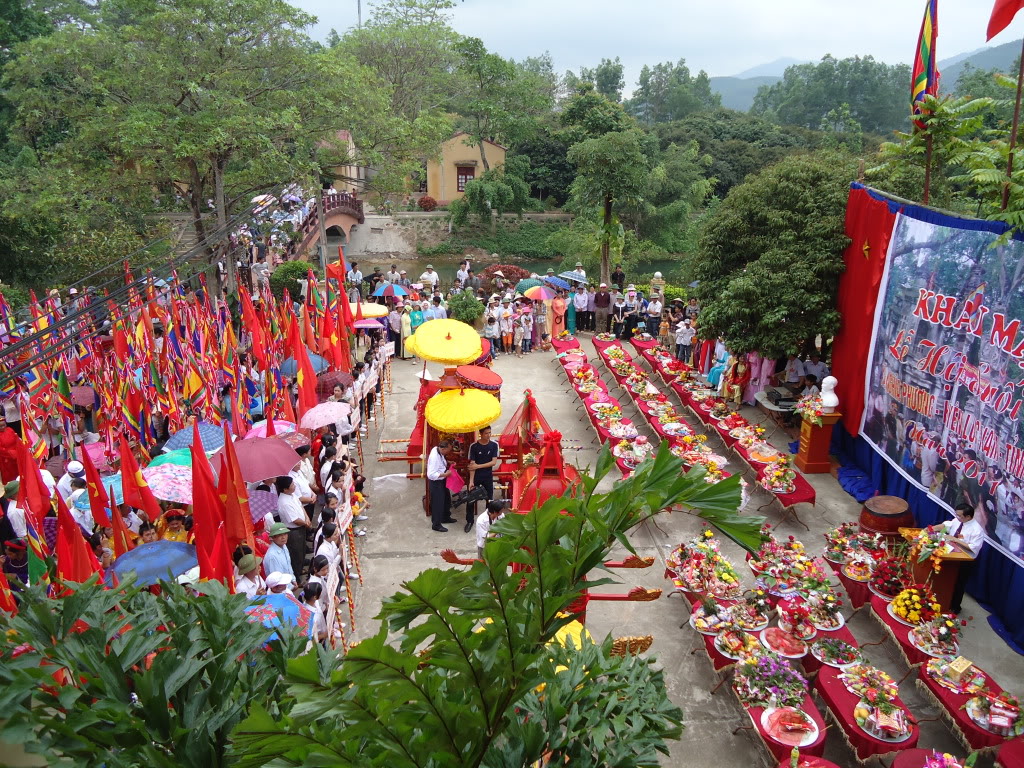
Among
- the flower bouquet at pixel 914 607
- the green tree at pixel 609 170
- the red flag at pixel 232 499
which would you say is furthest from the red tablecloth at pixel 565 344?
the red flag at pixel 232 499

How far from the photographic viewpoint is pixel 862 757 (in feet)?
18.7

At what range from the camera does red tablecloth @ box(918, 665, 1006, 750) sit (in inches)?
223

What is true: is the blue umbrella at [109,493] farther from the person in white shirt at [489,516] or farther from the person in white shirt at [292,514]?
the person in white shirt at [489,516]

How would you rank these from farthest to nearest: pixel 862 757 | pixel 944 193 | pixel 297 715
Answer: pixel 944 193 < pixel 862 757 < pixel 297 715

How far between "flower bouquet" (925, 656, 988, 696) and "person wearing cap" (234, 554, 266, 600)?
221 inches

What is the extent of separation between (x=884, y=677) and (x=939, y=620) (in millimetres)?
1130

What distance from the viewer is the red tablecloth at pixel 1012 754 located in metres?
5.24

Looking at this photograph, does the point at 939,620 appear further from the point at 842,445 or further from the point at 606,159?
the point at 606,159

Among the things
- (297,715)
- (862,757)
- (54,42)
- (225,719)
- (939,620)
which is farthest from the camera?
(54,42)

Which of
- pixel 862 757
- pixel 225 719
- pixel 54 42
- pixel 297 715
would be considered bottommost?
pixel 862 757

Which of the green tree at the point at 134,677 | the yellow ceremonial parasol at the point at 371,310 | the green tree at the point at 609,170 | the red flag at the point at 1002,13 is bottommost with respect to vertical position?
the yellow ceremonial parasol at the point at 371,310

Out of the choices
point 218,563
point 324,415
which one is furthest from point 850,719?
point 324,415

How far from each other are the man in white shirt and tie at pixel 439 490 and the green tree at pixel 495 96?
32.8 meters

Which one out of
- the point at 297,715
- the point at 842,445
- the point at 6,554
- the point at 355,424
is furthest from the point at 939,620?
the point at 6,554
